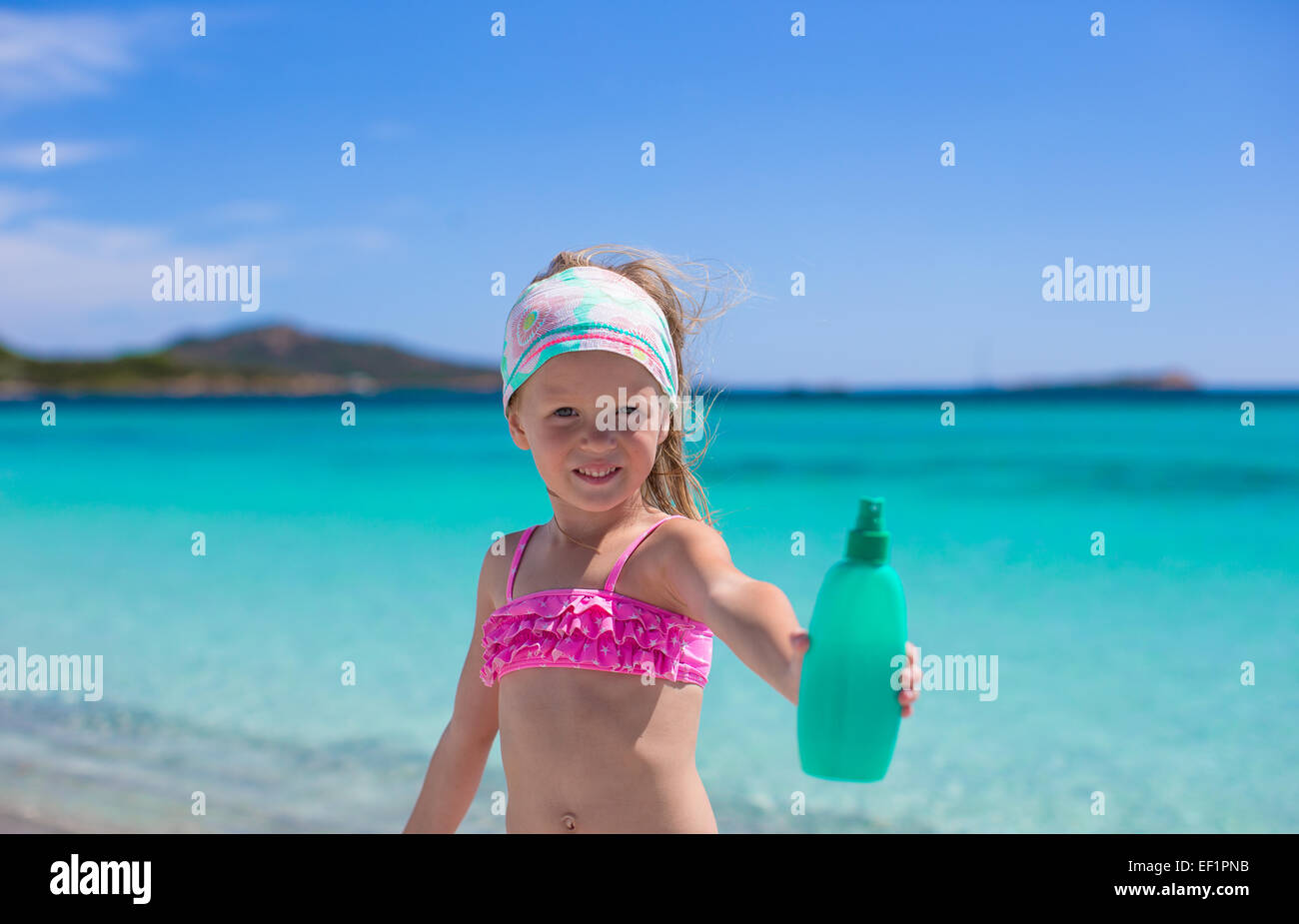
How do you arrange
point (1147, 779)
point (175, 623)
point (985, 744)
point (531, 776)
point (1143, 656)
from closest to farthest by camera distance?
point (531, 776), point (1147, 779), point (985, 744), point (1143, 656), point (175, 623)

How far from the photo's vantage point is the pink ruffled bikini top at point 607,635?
206 centimetres

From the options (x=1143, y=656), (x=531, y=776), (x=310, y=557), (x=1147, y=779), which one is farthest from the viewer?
(x=310, y=557)

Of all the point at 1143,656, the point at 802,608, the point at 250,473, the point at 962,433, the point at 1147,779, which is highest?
the point at 962,433

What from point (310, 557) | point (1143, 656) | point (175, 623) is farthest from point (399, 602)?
point (1143, 656)

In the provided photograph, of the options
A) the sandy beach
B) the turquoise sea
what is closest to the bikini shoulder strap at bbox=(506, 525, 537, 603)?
the turquoise sea

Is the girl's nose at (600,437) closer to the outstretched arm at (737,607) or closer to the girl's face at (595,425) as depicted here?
the girl's face at (595,425)

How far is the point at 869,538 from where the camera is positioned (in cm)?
145

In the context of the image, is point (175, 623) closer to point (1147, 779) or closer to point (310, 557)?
point (310, 557)

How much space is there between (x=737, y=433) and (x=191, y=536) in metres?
23.0

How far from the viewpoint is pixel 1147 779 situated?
17.6 feet

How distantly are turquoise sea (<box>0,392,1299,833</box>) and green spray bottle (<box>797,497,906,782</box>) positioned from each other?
1.21 meters

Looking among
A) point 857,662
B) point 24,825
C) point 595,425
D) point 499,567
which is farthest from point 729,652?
point 857,662

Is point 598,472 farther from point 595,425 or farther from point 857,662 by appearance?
point 857,662

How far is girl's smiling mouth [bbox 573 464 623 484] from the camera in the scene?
6.83 feet
